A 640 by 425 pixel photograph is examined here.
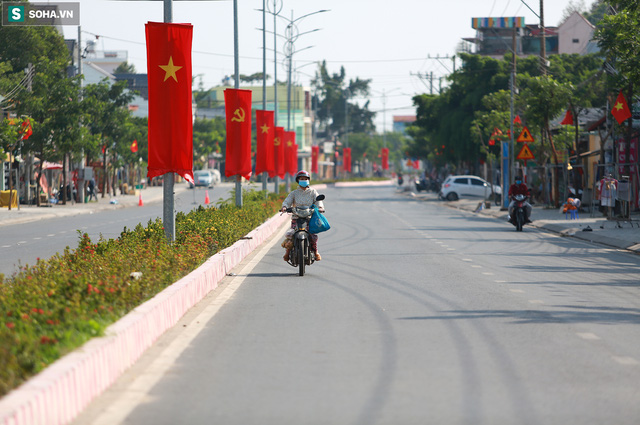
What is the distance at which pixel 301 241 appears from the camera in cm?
1664

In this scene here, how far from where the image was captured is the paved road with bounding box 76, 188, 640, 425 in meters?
6.79

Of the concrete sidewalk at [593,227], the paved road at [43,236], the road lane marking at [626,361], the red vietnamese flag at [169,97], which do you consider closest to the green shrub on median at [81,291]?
the red vietnamese flag at [169,97]

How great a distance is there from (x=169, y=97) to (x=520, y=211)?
1816 centimetres

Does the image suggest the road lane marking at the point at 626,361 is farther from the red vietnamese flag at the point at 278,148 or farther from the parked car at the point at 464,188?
the parked car at the point at 464,188

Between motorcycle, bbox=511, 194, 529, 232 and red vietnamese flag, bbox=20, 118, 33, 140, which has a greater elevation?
red vietnamese flag, bbox=20, 118, 33, 140

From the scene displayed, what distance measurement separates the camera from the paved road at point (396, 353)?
679 centimetres

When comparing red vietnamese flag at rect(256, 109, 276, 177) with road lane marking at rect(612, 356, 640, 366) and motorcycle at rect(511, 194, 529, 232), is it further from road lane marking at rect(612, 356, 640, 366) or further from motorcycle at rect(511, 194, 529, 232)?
road lane marking at rect(612, 356, 640, 366)

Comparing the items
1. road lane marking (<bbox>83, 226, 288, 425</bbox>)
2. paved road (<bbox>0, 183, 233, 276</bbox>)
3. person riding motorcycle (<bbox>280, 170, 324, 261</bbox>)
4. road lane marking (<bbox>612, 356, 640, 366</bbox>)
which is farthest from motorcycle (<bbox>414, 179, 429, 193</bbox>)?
road lane marking (<bbox>612, 356, 640, 366</bbox>)

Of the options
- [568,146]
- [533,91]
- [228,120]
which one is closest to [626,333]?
[228,120]

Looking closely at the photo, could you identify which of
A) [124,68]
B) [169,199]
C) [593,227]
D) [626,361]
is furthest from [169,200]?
[124,68]

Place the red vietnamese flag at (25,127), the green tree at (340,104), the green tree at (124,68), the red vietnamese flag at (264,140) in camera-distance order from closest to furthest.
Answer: the red vietnamese flag at (264,140), the red vietnamese flag at (25,127), the green tree at (124,68), the green tree at (340,104)

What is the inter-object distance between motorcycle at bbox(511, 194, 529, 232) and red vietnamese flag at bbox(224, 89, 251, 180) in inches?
346

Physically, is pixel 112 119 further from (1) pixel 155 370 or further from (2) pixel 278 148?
(1) pixel 155 370

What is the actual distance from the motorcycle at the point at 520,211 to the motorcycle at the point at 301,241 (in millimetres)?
16217
